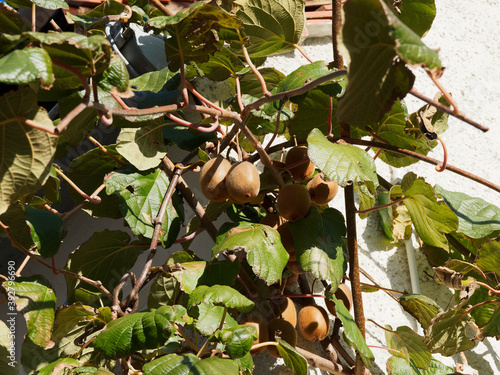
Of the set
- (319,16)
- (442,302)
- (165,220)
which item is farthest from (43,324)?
(319,16)

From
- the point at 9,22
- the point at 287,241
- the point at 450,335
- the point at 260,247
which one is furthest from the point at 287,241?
the point at 9,22

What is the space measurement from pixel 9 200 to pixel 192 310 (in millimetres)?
358

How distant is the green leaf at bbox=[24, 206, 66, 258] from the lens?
102cm

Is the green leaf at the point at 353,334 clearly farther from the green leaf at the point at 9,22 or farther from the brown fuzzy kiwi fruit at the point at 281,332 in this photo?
the green leaf at the point at 9,22

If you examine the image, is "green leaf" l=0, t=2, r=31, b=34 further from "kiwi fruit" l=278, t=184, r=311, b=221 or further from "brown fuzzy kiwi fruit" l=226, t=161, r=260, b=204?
"kiwi fruit" l=278, t=184, r=311, b=221

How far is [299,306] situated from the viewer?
4.24 ft

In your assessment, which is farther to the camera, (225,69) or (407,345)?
(225,69)

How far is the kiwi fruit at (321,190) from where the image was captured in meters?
1.09

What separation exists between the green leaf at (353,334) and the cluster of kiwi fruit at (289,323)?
0.08 m

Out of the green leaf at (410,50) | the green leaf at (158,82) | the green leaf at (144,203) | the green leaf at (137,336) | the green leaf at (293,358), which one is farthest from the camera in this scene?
the green leaf at (158,82)

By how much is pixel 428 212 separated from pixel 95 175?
80cm

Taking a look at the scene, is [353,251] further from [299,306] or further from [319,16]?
[319,16]

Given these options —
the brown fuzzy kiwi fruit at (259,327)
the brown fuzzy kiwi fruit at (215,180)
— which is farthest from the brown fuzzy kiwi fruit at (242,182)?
the brown fuzzy kiwi fruit at (259,327)

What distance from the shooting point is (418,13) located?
3.76ft
